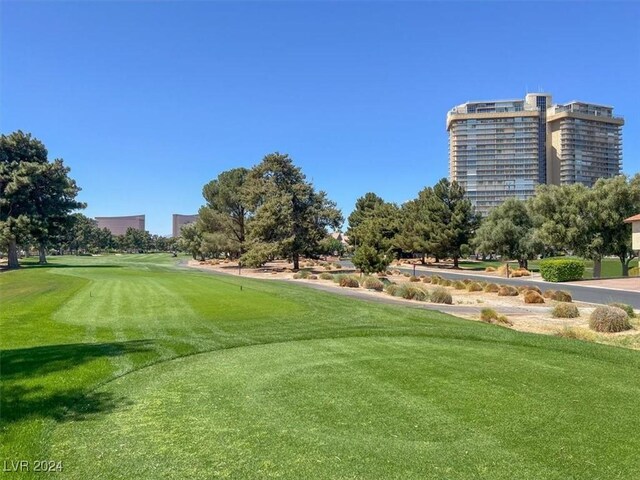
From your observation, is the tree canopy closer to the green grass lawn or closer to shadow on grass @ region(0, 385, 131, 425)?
shadow on grass @ region(0, 385, 131, 425)

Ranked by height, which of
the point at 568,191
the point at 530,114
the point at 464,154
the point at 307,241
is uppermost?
the point at 530,114

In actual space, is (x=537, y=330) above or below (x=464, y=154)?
below

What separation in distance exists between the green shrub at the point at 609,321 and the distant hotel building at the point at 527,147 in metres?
115

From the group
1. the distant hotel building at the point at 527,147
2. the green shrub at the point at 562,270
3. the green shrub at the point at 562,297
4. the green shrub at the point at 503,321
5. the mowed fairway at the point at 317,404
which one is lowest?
the green shrub at the point at 503,321

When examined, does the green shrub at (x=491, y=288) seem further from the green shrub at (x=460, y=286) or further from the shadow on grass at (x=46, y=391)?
the shadow on grass at (x=46, y=391)

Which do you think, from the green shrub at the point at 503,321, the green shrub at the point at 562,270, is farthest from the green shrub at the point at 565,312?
the green shrub at the point at 562,270

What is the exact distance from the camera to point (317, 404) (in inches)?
225

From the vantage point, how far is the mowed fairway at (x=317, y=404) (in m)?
4.12

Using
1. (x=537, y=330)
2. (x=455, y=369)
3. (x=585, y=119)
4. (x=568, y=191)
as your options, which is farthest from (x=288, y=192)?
(x=585, y=119)

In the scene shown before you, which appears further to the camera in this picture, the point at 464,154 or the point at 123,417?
the point at 464,154

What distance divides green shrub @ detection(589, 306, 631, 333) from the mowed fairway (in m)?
4.33

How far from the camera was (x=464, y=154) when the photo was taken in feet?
433

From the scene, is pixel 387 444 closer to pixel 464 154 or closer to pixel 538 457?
pixel 538 457

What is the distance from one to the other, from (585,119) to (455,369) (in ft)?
454
